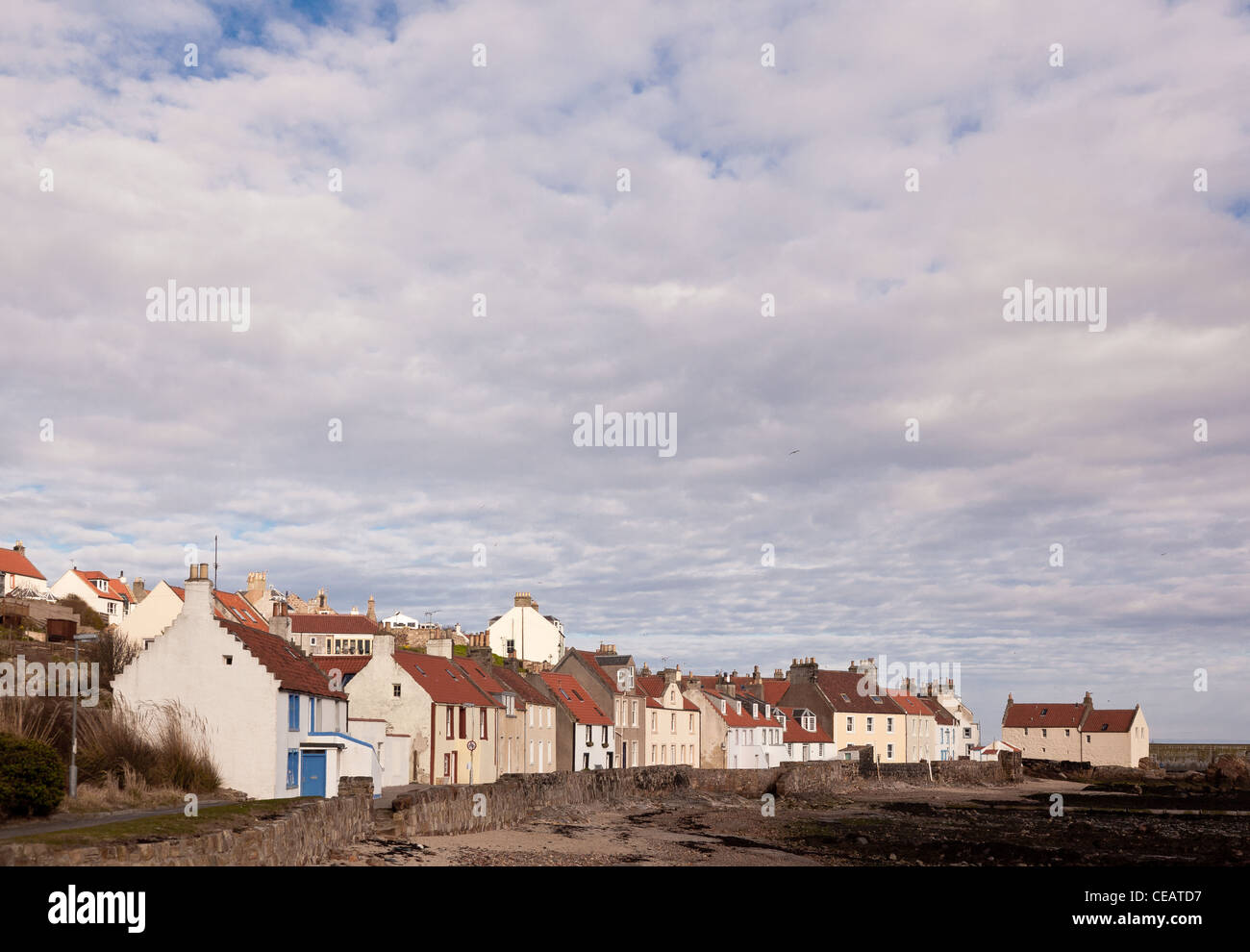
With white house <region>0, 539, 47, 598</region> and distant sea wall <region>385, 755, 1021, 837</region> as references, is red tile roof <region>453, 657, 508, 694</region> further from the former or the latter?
white house <region>0, 539, 47, 598</region>

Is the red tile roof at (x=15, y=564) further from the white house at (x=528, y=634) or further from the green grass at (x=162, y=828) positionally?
the green grass at (x=162, y=828)

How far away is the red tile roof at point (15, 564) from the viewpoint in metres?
107

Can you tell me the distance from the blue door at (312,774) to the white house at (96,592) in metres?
69.9

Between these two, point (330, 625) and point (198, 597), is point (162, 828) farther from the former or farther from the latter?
point (330, 625)

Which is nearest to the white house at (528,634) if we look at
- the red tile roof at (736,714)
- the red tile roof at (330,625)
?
the red tile roof at (330,625)

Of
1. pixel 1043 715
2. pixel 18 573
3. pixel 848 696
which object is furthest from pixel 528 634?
pixel 1043 715

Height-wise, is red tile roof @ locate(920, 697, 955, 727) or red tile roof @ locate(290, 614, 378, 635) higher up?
red tile roof @ locate(290, 614, 378, 635)

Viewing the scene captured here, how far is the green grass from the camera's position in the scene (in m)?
19.9

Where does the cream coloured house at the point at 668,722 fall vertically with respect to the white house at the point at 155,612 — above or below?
below

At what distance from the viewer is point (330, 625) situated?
10969cm

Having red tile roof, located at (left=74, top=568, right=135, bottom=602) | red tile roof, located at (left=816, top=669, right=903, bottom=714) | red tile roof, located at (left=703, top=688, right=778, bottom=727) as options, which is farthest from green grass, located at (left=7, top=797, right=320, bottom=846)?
red tile roof, located at (left=74, top=568, right=135, bottom=602)
